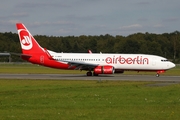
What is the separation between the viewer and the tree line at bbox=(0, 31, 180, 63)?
5177 inches

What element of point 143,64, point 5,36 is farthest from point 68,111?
point 5,36

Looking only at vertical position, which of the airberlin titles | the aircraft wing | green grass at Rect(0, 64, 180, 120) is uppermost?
the airberlin titles

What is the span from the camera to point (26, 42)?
5228 centimetres

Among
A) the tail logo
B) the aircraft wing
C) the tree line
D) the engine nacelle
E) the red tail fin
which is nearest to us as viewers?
the engine nacelle

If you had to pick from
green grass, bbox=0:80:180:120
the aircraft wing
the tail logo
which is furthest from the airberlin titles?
green grass, bbox=0:80:180:120

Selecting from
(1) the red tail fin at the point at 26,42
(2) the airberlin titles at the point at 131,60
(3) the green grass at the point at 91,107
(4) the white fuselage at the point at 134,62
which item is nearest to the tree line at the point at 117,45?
(1) the red tail fin at the point at 26,42

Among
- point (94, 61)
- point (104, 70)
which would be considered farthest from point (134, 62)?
point (94, 61)

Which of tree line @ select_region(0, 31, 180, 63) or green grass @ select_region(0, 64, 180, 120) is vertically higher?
tree line @ select_region(0, 31, 180, 63)

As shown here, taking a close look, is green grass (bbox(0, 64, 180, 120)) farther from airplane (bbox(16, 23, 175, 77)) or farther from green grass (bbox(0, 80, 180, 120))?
airplane (bbox(16, 23, 175, 77))

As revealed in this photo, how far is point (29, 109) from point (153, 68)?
33.6 m

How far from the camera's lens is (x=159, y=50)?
130m

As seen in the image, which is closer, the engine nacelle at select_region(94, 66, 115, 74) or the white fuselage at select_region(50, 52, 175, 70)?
the engine nacelle at select_region(94, 66, 115, 74)

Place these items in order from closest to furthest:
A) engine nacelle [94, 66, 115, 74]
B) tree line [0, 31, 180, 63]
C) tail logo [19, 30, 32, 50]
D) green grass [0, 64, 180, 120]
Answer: green grass [0, 64, 180, 120], engine nacelle [94, 66, 115, 74], tail logo [19, 30, 32, 50], tree line [0, 31, 180, 63]

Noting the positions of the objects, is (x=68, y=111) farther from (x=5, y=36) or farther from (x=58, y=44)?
(x=5, y=36)
